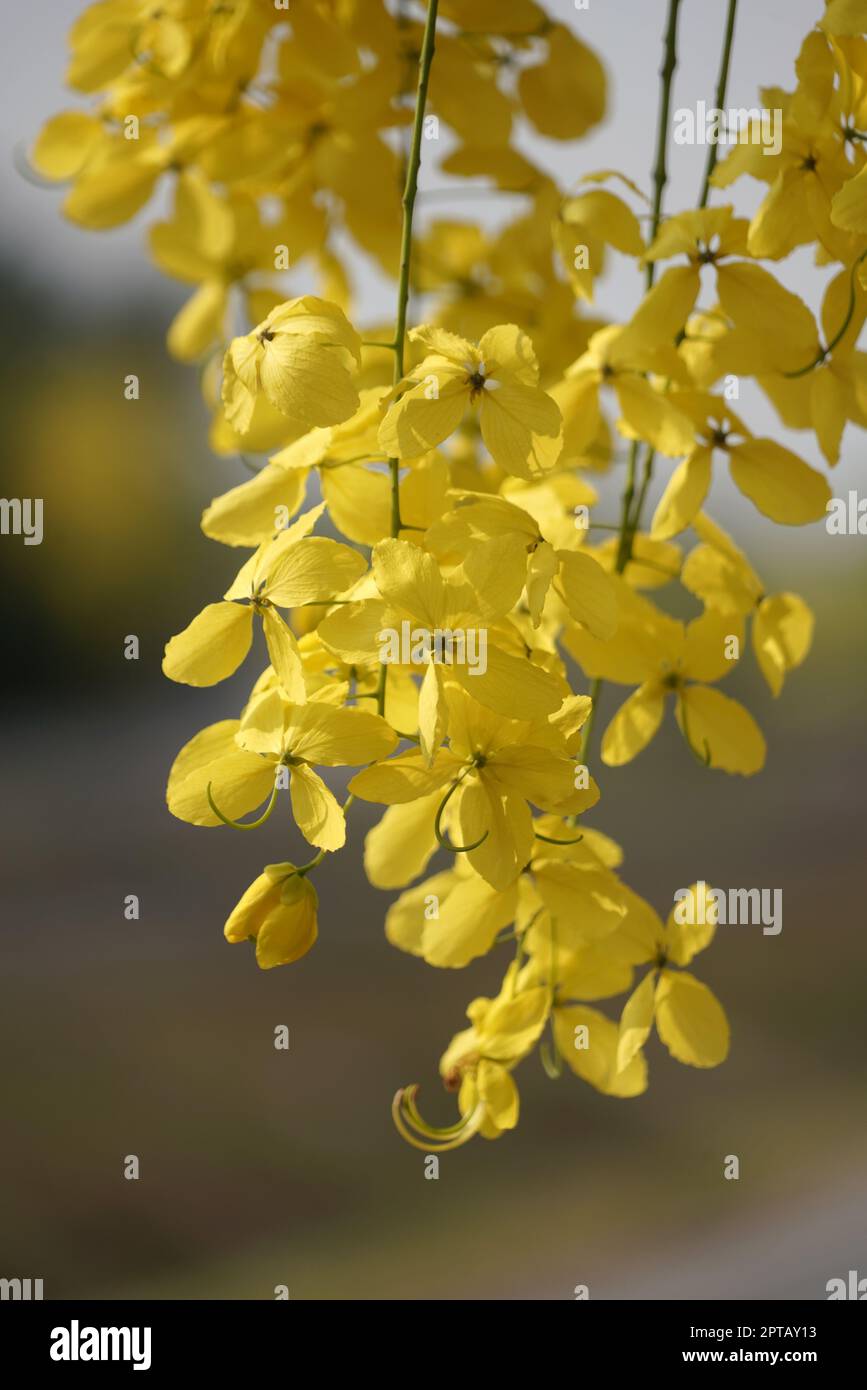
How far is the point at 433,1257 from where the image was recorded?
1.47m

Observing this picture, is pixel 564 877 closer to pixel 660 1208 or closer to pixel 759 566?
pixel 660 1208

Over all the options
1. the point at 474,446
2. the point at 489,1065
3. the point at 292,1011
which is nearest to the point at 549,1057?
the point at 489,1065

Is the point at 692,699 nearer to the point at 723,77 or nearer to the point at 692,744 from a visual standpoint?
the point at 692,744

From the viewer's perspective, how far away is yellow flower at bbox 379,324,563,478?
0.90ft

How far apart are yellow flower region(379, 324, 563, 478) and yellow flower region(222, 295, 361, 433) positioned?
12 mm

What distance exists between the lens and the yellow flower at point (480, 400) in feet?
0.90

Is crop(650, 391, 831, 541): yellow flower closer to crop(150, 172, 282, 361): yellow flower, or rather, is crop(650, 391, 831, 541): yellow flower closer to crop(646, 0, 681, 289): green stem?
crop(646, 0, 681, 289): green stem

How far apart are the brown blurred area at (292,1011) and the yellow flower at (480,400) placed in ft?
1.75

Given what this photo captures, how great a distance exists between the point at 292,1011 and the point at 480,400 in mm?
1798

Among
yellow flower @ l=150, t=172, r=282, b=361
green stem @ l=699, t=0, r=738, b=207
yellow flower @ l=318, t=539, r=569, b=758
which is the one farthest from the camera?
yellow flower @ l=150, t=172, r=282, b=361

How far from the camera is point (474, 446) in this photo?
0.55 m

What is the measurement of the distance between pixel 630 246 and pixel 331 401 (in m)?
0.13

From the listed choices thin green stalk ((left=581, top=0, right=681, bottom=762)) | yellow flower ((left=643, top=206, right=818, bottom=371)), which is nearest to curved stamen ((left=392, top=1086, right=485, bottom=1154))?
thin green stalk ((left=581, top=0, right=681, bottom=762))

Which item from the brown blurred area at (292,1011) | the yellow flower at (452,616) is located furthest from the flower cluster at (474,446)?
the brown blurred area at (292,1011)
